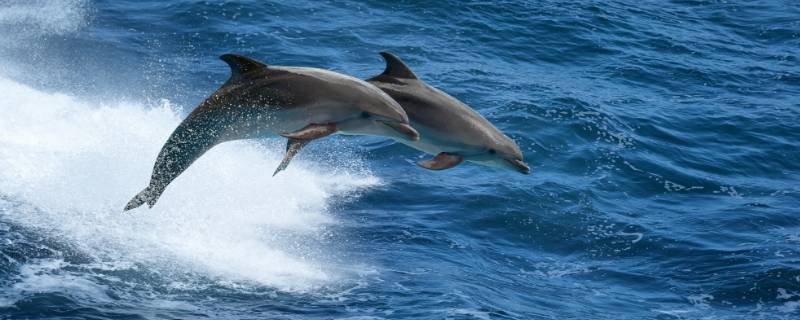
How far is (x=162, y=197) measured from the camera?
18.9 m

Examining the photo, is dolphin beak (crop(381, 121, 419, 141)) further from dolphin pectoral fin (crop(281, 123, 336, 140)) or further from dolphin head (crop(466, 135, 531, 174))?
dolphin head (crop(466, 135, 531, 174))

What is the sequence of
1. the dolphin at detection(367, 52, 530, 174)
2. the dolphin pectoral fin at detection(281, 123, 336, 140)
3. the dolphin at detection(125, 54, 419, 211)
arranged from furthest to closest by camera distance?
the dolphin at detection(367, 52, 530, 174), the dolphin at detection(125, 54, 419, 211), the dolphin pectoral fin at detection(281, 123, 336, 140)

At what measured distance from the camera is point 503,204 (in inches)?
786

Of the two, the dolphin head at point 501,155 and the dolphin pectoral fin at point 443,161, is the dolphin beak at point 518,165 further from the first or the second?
the dolphin pectoral fin at point 443,161

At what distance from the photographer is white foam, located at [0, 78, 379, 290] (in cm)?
1617

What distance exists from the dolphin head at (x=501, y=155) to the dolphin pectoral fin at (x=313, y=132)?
1713mm

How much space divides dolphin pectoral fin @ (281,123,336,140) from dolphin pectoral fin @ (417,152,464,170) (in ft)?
3.11

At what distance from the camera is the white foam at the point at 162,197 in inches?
637

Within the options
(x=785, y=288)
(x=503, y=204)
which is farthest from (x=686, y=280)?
(x=503, y=204)

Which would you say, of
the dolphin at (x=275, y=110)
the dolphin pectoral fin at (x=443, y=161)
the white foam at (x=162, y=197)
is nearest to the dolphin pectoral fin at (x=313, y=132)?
the dolphin at (x=275, y=110)

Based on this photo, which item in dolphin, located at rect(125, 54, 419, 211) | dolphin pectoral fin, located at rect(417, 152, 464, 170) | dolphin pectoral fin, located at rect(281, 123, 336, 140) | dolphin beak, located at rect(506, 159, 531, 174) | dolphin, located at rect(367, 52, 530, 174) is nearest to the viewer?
dolphin pectoral fin, located at rect(281, 123, 336, 140)

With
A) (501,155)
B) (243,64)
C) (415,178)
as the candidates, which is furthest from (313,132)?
(415,178)

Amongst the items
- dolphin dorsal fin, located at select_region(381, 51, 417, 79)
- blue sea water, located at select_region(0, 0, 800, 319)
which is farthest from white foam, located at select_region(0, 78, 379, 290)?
dolphin dorsal fin, located at select_region(381, 51, 417, 79)

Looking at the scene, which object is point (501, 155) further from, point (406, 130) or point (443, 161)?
point (406, 130)
